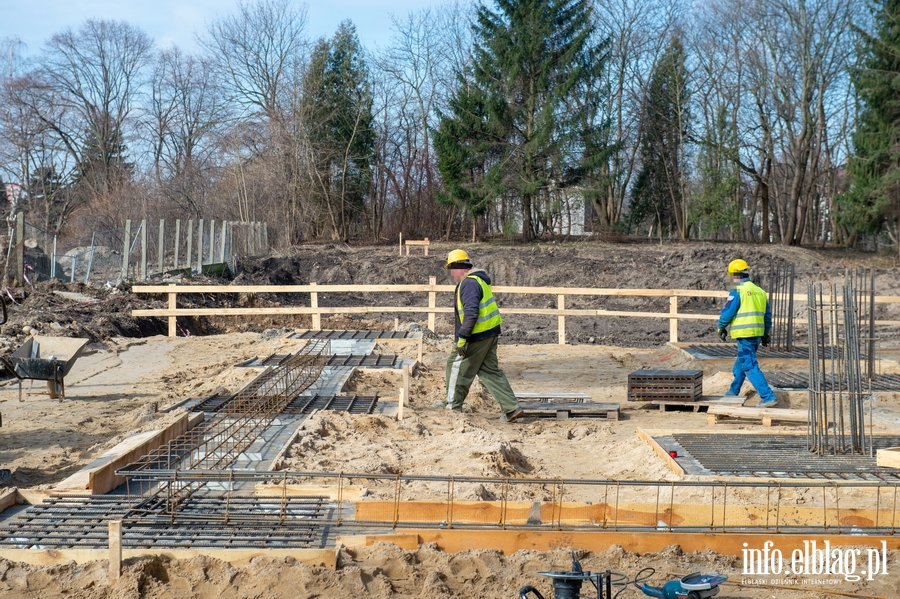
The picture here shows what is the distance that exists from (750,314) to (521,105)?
26.1 meters

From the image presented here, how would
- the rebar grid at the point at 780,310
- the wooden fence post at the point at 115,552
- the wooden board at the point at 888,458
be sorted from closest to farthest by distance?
1. the wooden fence post at the point at 115,552
2. the wooden board at the point at 888,458
3. the rebar grid at the point at 780,310

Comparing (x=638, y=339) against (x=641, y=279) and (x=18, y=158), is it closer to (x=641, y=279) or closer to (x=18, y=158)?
(x=641, y=279)

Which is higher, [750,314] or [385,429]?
[750,314]

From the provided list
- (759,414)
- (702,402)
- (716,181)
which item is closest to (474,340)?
(702,402)

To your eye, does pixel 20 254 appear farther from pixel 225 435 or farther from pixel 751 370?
pixel 751 370

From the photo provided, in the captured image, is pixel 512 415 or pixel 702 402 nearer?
pixel 512 415

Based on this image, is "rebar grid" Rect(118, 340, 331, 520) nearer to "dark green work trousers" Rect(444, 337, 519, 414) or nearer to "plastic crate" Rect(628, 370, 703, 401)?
"dark green work trousers" Rect(444, 337, 519, 414)

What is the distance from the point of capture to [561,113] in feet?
112

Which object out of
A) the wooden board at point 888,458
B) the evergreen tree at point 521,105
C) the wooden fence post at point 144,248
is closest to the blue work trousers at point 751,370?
the wooden board at point 888,458

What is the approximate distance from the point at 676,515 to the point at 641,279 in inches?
898

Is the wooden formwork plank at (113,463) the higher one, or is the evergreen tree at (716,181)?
the evergreen tree at (716,181)

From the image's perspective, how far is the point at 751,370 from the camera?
9.07 metres

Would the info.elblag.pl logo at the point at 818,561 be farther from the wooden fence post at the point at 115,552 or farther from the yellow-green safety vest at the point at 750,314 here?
the yellow-green safety vest at the point at 750,314

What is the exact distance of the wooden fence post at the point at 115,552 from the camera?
A: 13.6ft
